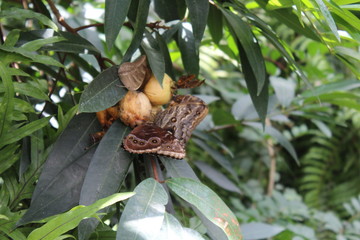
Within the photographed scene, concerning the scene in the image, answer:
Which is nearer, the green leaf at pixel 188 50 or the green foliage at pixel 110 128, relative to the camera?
the green foliage at pixel 110 128

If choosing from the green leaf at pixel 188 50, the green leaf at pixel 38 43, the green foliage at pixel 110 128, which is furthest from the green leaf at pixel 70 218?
the green leaf at pixel 188 50

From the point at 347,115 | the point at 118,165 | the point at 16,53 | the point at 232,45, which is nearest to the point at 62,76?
the point at 16,53

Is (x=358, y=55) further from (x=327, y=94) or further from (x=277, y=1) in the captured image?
(x=327, y=94)

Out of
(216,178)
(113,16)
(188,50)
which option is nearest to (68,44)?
(113,16)

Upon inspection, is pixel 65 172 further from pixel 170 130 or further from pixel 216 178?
pixel 216 178

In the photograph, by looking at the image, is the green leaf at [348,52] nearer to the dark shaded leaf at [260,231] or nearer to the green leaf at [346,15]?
the green leaf at [346,15]

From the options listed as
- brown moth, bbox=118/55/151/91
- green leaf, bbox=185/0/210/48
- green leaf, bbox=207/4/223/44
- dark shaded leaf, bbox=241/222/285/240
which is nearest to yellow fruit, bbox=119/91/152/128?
brown moth, bbox=118/55/151/91

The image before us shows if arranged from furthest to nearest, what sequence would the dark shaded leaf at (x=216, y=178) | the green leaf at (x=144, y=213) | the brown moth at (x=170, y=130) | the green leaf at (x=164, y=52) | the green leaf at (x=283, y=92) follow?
1. the green leaf at (x=283, y=92)
2. the dark shaded leaf at (x=216, y=178)
3. the green leaf at (x=164, y=52)
4. the brown moth at (x=170, y=130)
5. the green leaf at (x=144, y=213)
